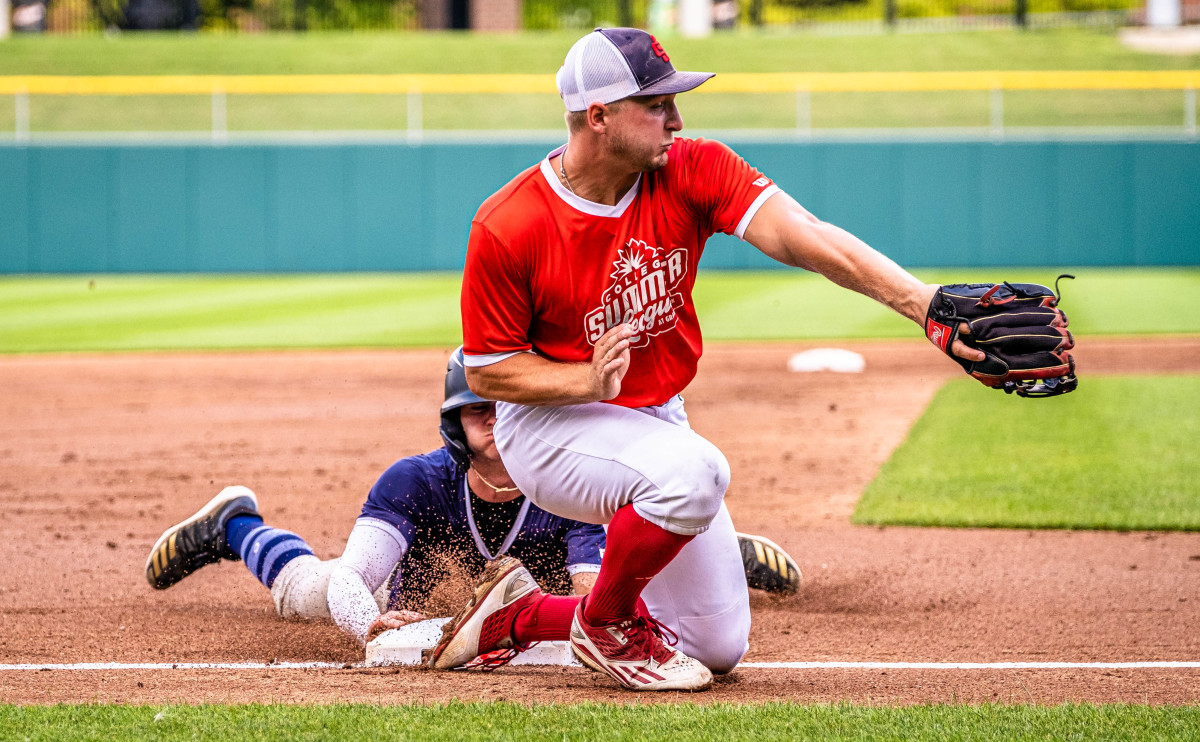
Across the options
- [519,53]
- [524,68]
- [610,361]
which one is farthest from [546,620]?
[519,53]

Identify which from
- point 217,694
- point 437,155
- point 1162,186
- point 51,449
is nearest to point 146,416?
point 51,449

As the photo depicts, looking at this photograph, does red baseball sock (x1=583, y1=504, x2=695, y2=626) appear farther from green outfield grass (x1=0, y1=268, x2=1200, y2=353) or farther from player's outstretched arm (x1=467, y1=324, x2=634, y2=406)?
green outfield grass (x1=0, y1=268, x2=1200, y2=353)

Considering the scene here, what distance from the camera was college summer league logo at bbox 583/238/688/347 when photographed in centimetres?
311

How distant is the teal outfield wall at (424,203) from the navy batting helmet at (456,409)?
15045mm

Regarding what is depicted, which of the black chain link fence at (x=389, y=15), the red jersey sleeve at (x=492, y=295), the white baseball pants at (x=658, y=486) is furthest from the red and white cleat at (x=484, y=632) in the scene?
the black chain link fence at (x=389, y=15)

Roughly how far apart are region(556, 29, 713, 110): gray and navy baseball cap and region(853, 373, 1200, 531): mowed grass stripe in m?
3.25

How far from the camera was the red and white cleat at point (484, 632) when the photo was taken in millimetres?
3512

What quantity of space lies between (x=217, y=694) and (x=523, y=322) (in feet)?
4.00

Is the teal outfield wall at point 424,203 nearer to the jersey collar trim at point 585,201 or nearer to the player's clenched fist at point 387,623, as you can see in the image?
the player's clenched fist at point 387,623

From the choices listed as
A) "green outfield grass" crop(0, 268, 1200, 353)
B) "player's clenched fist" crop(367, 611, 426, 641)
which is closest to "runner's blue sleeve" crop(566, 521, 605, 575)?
"player's clenched fist" crop(367, 611, 426, 641)

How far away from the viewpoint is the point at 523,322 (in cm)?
310

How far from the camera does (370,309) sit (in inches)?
573

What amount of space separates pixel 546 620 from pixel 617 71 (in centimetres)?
149

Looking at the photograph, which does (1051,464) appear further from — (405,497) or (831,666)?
(405,497)
